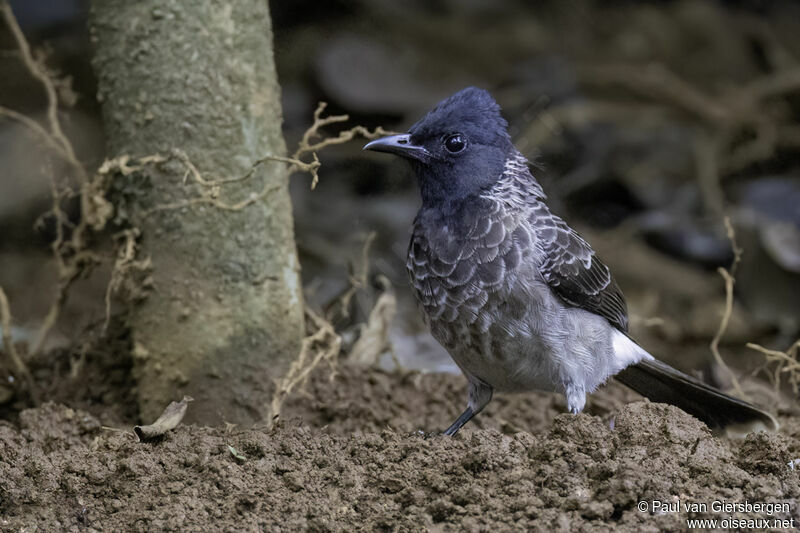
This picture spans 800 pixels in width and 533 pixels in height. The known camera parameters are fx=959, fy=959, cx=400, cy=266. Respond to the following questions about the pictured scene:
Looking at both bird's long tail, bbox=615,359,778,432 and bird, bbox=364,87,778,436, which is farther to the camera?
bird's long tail, bbox=615,359,778,432

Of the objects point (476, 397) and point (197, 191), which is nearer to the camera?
point (197, 191)

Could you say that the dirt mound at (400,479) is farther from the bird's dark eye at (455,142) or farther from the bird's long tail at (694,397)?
the bird's dark eye at (455,142)

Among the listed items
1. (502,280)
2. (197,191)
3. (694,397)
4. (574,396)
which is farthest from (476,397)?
(197,191)

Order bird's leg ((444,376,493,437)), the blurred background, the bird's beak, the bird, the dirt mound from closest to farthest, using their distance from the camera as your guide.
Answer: the dirt mound
the bird
the bird's beak
bird's leg ((444,376,493,437))
the blurred background

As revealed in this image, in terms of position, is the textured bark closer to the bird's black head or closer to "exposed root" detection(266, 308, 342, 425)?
"exposed root" detection(266, 308, 342, 425)

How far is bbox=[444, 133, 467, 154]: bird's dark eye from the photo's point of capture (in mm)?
3969

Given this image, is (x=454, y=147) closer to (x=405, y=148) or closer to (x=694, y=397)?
(x=405, y=148)

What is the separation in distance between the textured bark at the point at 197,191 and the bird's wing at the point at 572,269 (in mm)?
1109

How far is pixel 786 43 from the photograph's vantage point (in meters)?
8.16

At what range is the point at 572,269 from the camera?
12.8 ft

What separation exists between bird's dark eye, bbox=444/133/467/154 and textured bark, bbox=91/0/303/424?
2.35ft

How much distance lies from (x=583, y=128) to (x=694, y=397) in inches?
160

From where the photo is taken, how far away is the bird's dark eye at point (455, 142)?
3969 mm

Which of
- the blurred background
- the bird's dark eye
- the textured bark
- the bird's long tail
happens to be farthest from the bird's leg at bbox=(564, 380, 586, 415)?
the blurred background
